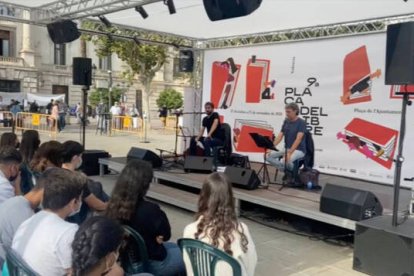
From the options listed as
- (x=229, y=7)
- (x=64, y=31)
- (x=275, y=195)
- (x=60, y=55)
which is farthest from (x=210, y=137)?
(x=60, y=55)

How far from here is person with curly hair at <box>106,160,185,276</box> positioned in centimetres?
281

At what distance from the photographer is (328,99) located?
340 inches

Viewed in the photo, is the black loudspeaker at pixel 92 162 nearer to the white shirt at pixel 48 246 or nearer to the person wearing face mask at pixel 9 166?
the person wearing face mask at pixel 9 166

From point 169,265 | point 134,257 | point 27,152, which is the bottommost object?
point 169,265

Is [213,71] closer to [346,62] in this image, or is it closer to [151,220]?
[346,62]

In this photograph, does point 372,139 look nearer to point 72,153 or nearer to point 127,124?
point 72,153

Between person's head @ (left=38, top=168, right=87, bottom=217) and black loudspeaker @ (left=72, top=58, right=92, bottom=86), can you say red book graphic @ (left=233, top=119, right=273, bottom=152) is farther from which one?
person's head @ (left=38, top=168, right=87, bottom=217)

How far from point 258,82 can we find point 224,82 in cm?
113

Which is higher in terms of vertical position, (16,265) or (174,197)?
(16,265)

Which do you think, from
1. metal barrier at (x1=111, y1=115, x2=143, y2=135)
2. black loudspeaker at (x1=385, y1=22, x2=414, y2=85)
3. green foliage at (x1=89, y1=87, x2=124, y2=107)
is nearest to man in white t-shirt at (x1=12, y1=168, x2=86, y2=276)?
black loudspeaker at (x1=385, y1=22, x2=414, y2=85)

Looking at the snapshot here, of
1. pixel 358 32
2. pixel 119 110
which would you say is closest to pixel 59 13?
pixel 358 32

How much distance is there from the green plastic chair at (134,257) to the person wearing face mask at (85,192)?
2.06ft

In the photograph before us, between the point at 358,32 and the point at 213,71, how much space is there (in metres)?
4.12

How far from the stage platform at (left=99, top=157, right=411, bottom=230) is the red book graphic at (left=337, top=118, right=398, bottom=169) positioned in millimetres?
526
